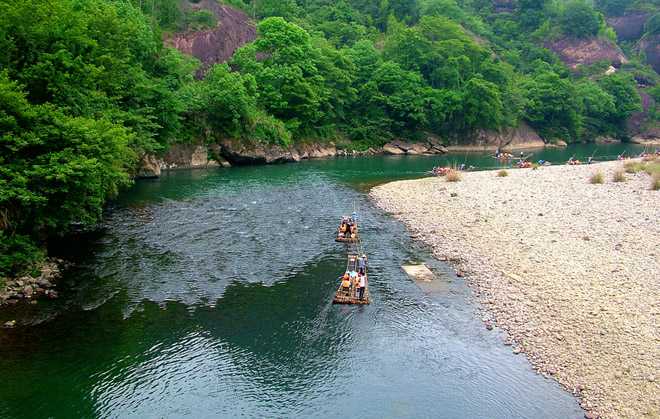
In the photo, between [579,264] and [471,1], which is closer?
[579,264]

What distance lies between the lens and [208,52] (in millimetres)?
74062

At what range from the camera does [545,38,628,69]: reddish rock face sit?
389 ft

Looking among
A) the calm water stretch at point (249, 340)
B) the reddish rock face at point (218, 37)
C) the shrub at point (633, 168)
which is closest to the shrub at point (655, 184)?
the shrub at point (633, 168)

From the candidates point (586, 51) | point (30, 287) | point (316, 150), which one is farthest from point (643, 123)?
point (30, 287)

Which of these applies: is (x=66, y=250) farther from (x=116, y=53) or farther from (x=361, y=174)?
(x=361, y=174)

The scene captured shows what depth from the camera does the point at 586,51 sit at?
394 feet

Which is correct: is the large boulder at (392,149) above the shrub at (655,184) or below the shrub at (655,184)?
above

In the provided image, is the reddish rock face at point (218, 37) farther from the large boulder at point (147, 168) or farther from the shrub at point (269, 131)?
the large boulder at point (147, 168)

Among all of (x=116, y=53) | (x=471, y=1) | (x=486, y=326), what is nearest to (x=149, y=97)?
(x=116, y=53)

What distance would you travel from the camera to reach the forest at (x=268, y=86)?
1992 centimetres

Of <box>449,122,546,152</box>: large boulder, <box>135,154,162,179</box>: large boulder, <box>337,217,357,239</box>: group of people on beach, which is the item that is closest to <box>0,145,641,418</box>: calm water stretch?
<box>337,217,357,239</box>: group of people on beach

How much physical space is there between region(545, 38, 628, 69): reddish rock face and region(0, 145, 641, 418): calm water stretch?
112397 mm

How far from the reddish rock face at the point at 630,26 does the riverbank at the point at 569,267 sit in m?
122

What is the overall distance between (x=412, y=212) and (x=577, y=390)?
70.3 ft
